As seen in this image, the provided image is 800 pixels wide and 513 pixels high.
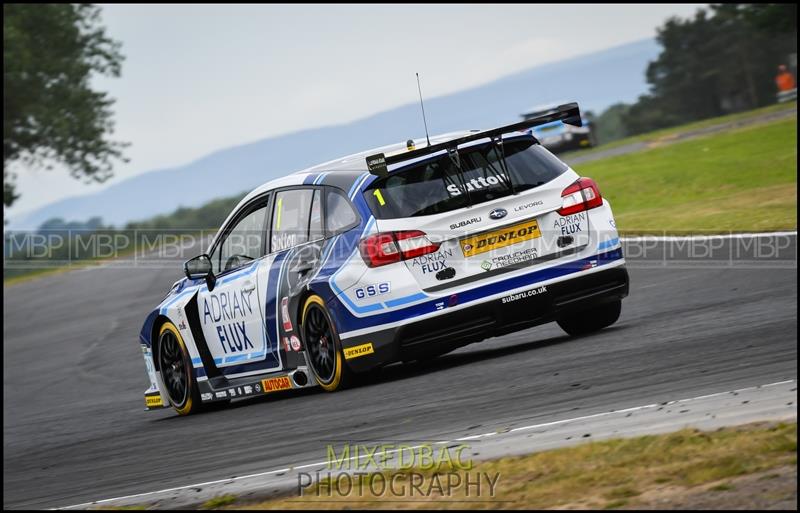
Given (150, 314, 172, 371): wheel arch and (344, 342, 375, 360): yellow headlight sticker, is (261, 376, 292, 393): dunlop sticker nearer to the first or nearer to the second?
(344, 342, 375, 360): yellow headlight sticker

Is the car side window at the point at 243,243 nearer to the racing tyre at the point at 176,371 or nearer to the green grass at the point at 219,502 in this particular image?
the racing tyre at the point at 176,371

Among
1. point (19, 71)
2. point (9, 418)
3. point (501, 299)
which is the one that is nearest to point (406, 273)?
point (501, 299)

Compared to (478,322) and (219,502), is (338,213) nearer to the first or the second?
(478,322)

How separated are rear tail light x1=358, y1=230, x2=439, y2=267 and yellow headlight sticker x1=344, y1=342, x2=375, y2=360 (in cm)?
56

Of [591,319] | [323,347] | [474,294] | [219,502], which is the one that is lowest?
[591,319]

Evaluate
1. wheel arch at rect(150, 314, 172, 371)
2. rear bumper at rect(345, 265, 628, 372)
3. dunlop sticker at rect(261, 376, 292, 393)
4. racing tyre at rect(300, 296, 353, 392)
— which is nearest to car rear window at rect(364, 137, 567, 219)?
rear bumper at rect(345, 265, 628, 372)

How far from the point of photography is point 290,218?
10195 mm

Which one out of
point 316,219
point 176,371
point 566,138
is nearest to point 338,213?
point 316,219

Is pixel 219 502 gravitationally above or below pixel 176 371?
above

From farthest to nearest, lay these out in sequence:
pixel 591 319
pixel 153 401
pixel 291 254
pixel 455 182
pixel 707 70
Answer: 1. pixel 707 70
2. pixel 153 401
3. pixel 591 319
4. pixel 291 254
5. pixel 455 182

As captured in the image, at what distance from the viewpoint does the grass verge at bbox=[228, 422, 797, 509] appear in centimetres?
498

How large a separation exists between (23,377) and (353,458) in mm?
11363

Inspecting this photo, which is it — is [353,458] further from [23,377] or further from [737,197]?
[737,197]

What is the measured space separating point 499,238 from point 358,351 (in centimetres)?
123
